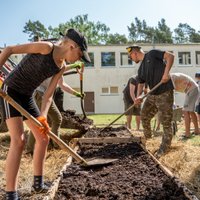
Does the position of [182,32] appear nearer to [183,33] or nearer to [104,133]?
[183,33]

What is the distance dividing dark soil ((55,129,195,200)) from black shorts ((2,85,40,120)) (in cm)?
81

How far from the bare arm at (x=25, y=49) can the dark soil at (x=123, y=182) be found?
4.30 feet

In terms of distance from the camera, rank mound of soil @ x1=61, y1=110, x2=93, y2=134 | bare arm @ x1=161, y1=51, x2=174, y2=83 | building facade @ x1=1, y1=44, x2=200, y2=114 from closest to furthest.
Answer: bare arm @ x1=161, y1=51, x2=174, y2=83 < mound of soil @ x1=61, y1=110, x2=93, y2=134 < building facade @ x1=1, y1=44, x2=200, y2=114

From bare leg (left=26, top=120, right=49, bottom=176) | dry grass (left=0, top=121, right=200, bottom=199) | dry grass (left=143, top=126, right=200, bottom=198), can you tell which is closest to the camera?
bare leg (left=26, top=120, right=49, bottom=176)

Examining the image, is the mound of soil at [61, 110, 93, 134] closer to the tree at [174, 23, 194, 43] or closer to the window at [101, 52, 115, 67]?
the window at [101, 52, 115, 67]

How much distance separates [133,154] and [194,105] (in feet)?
12.5

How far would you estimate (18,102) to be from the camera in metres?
3.52

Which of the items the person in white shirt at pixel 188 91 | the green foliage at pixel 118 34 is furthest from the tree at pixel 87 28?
the person in white shirt at pixel 188 91

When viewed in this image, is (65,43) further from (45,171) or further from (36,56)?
(45,171)

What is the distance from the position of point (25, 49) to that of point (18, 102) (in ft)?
1.89

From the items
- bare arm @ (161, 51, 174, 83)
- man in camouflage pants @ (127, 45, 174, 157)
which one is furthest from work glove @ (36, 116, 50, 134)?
bare arm @ (161, 51, 174, 83)

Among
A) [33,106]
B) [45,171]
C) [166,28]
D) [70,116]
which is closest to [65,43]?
[33,106]

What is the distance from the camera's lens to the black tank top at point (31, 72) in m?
3.43

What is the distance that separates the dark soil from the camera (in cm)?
324
